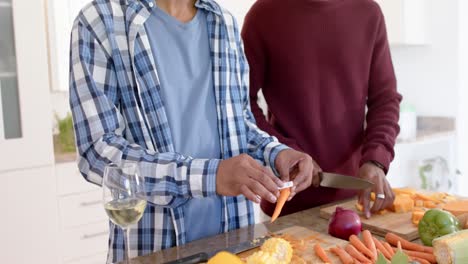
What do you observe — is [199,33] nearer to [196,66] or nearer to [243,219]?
[196,66]

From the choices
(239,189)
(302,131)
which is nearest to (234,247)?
(239,189)

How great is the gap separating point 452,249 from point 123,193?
2.10 ft

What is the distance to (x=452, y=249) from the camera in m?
1.02

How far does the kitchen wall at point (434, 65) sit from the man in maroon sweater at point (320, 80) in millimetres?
2143

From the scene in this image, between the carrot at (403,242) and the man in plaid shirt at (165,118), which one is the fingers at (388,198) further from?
the man in plaid shirt at (165,118)

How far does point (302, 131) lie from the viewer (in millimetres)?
1697

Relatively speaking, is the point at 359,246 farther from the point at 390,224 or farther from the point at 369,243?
the point at 390,224

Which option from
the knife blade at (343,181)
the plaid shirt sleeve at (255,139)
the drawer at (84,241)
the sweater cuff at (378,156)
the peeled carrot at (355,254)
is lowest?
the drawer at (84,241)

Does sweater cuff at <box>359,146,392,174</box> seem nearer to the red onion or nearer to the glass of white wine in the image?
the red onion

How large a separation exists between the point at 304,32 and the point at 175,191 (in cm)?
82

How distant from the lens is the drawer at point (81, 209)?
2.74 m

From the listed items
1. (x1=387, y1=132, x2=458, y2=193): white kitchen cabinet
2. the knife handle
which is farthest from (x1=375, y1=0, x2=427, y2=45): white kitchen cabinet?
the knife handle

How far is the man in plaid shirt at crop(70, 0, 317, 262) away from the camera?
1106 millimetres

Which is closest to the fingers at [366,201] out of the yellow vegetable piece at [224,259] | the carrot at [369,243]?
the carrot at [369,243]
